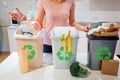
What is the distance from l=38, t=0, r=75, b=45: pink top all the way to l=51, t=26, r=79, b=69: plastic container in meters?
0.37

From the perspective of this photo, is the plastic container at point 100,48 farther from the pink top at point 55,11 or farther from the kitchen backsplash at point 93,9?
the kitchen backsplash at point 93,9

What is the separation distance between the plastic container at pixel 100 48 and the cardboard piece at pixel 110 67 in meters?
0.04

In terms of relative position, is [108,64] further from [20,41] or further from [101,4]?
[101,4]

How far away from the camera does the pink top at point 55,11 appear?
1491 millimetres

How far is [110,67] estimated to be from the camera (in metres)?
1.09

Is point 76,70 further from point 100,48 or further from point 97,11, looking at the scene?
point 97,11

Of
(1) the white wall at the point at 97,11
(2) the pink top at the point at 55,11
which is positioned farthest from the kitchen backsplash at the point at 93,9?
(2) the pink top at the point at 55,11

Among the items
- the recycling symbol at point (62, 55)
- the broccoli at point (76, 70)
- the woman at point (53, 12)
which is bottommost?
the broccoli at point (76, 70)

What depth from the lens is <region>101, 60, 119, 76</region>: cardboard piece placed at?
1.08 m

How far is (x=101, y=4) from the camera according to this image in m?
3.11

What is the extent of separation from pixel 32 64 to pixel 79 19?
198cm

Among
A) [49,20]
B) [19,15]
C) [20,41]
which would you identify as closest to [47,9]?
[49,20]

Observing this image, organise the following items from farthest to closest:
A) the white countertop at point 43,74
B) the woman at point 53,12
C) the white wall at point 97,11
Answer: the white wall at point 97,11 → the woman at point 53,12 → the white countertop at point 43,74

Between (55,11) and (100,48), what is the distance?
22.5 inches
